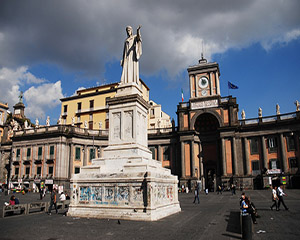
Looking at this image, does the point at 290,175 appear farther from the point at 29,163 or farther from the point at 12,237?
the point at 29,163

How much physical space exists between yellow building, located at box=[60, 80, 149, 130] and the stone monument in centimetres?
4425

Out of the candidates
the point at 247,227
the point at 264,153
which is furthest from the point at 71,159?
the point at 247,227

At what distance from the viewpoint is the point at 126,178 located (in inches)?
452

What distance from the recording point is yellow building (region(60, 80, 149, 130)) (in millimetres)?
58812

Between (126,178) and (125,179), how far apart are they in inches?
2.4

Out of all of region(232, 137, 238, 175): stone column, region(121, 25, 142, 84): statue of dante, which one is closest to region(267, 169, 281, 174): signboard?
region(232, 137, 238, 175): stone column

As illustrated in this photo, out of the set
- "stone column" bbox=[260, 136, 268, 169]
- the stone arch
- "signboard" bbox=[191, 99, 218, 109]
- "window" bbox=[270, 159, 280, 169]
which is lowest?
"window" bbox=[270, 159, 280, 169]

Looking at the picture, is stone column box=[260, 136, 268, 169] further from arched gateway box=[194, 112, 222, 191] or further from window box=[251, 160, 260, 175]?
arched gateway box=[194, 112, 222, 191]

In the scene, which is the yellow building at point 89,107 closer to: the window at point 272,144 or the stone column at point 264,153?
the stone column at point 264,153

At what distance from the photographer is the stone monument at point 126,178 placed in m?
11.2

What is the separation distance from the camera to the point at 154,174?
1153 centimetres

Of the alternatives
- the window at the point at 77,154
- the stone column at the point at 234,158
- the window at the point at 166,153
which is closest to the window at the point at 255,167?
the stone column at the point at 234,158

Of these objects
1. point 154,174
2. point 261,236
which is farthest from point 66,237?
point 261,236

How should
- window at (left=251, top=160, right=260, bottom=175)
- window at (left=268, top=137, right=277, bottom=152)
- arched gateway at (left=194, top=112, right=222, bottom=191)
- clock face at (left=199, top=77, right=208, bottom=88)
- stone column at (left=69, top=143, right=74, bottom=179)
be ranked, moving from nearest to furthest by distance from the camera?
window at (left=268, top=137, right=277, bottom=152) < window at (left=251, top=160, right=260, bottom=175) < stone column at (left=69, top=143, right=74, bottom=179) < arched gateway at (left=194, top=112, right=222, bottom=191) < clock face at (left=199, top=77, right=208, bottom=88)
